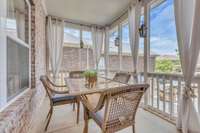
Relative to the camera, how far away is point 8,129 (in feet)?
3.18

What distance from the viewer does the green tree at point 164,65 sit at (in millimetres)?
2357

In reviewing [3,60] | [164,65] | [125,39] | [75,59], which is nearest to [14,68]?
[3,60]

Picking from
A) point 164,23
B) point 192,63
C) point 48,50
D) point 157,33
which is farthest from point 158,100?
point 48,50

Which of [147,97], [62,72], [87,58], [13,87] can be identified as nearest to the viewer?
[13,87]

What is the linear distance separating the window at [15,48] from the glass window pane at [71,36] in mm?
2272

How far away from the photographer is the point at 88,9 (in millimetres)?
3520

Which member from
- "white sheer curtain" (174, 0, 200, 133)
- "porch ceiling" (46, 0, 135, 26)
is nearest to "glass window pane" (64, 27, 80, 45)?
"porch ceiling" (46, 0, 135, 26)

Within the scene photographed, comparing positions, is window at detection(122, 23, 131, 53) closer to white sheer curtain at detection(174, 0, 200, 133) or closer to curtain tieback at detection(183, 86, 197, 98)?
white sheer curtain at detection(174, 0, 200, 133)

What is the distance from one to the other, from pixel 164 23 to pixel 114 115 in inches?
85.6

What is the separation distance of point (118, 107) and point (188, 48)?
4.42 feet

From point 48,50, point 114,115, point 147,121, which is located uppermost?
point 48,50

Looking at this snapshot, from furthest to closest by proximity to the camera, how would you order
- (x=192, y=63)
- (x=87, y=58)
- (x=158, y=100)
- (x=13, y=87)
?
(x=87, y=58) → (x=158, y=100) → (x=192, y=63) → (x=13, y=87)

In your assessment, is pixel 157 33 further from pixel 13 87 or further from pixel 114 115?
pixel 13 87

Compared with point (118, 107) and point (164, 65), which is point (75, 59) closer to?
point (164, 65)
